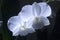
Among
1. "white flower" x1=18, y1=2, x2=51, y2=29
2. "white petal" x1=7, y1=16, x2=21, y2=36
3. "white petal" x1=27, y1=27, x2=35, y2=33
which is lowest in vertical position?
"white petal" x1=27, y1=27, x2=35, y2=33

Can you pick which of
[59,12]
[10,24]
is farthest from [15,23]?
[59,12]

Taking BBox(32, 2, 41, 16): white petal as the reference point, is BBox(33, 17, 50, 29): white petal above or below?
below

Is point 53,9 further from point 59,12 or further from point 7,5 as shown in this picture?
point 7,5
